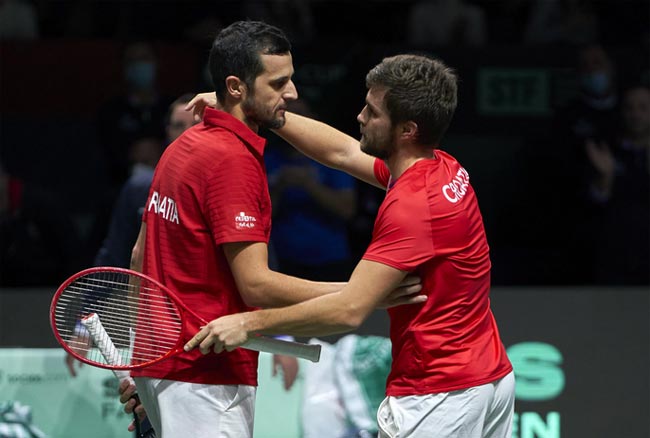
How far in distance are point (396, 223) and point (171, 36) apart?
199 inches

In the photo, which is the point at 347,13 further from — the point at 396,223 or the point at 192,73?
the point at 396,223

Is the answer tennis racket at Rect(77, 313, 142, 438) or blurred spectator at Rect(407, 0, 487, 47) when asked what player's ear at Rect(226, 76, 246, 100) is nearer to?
tennis racket at Rect(77, 313, 142, 438)

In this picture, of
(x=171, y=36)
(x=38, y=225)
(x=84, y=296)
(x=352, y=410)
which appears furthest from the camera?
(x=171, y=36)

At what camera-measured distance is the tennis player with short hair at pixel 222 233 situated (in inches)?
125

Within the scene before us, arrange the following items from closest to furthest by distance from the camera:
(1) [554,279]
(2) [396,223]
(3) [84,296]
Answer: (2) [396,223]
(3) [84,296]
(1) [554,279]

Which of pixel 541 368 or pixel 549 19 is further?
pixel 549 19

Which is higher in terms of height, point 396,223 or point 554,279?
point 396,223

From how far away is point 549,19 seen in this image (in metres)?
7.93

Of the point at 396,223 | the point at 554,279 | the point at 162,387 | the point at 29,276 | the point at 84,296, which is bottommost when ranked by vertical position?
the point at 554,279

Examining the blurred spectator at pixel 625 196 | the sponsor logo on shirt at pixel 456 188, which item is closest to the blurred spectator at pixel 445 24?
the blurred spectator at pixel 625 196

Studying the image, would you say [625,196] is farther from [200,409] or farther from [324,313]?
[200,409]

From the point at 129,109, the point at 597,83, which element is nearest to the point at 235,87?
the point at 129,109

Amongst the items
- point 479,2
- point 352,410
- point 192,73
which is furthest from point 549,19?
point 352,410

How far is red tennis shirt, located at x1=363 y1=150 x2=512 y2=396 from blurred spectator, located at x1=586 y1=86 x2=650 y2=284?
3.38 m
